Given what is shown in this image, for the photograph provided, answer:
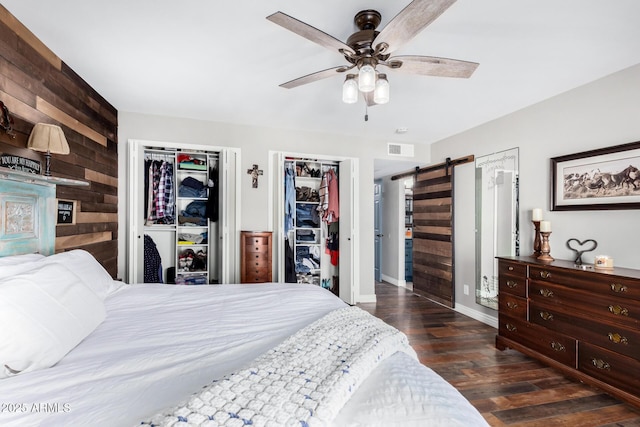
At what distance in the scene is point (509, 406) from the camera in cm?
198

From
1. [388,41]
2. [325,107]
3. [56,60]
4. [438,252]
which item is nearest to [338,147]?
[325,107]

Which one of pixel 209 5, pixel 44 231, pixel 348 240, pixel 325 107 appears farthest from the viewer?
pixel 348 240

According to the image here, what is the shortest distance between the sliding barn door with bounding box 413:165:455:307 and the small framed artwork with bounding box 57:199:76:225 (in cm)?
409

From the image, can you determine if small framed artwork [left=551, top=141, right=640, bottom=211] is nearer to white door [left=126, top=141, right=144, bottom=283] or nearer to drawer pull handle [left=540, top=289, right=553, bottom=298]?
drawer pull handle [left=540, top=289, right=553, bottom=298]

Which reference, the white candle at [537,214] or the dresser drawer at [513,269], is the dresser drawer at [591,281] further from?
the white candle at [537,214]

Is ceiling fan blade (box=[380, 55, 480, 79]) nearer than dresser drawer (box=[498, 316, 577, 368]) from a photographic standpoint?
Yes

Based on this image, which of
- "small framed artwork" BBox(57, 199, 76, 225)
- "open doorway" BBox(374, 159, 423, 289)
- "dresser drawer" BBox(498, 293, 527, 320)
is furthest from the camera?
"open doorway" BBox(374, 159, 423, 289)

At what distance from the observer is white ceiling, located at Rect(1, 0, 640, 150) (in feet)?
5.62

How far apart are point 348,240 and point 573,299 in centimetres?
242

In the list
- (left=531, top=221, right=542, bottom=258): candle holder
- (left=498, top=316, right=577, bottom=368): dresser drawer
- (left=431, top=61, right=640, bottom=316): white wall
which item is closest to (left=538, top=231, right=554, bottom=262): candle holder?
(left=531, top=221, right=542, bottom=258): candle holder

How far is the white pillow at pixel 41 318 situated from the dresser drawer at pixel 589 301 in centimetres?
305

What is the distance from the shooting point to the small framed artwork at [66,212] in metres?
2.22

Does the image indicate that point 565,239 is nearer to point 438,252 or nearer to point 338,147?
point 438,252

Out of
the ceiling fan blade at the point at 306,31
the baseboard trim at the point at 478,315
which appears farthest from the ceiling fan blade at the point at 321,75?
the baseboard trim at the point at 478,315
